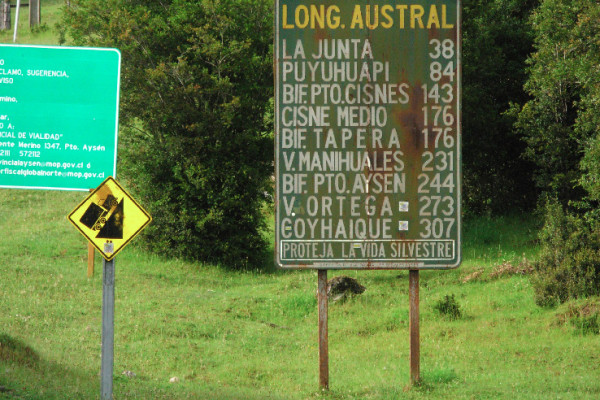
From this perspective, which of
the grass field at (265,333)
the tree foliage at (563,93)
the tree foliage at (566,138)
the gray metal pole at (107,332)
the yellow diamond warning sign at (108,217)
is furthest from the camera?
the tree foliage at (563,93)

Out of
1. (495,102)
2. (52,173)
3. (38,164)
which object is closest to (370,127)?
(52,173)

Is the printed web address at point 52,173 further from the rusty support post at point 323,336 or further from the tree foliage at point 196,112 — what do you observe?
the tree foliage at point 196,112

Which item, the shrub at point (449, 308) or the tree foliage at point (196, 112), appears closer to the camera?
the shrub at point (449, 308)

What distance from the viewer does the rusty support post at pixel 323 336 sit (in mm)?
14633

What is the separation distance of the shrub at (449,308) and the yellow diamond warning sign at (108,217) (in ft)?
39.8

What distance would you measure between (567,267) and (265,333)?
731 cm

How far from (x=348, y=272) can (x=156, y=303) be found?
774 centimetres

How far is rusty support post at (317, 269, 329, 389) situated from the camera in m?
14.6

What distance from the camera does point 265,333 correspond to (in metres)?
20.6

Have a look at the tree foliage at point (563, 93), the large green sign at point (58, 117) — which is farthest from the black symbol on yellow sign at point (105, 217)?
the tree foliage at point (563, 93)

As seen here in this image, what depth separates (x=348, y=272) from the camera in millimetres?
28344

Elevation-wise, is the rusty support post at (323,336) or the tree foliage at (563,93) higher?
the tree foliage at (563,93)

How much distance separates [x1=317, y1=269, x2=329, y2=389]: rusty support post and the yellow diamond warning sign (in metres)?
4.89

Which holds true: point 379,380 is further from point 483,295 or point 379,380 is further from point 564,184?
point 564,184
